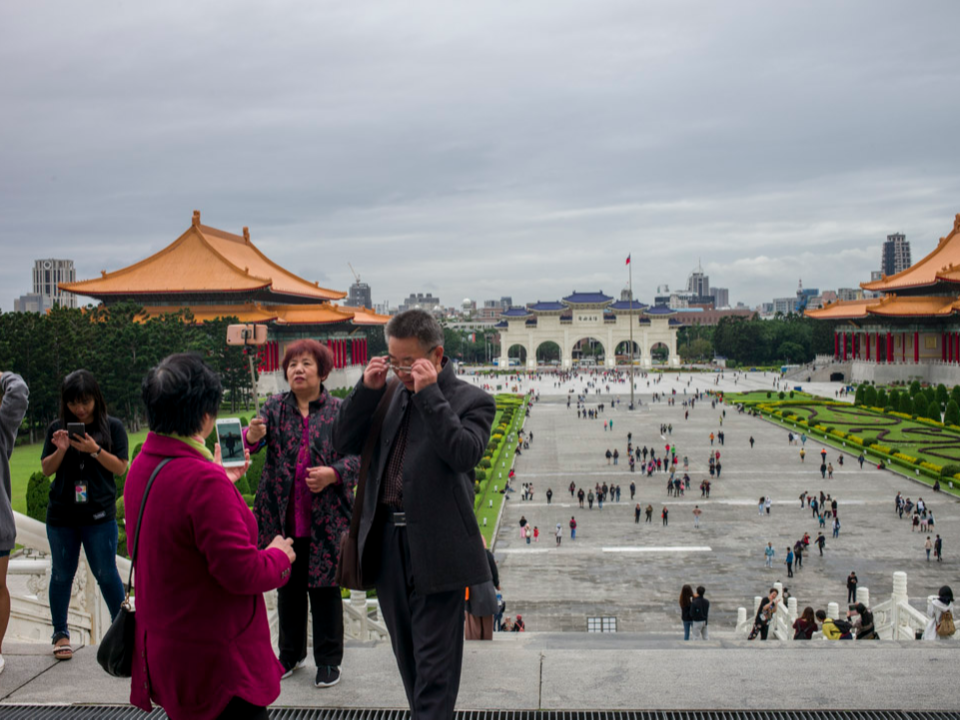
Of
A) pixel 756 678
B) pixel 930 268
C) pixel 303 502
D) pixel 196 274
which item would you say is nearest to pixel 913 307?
pixel 930 268

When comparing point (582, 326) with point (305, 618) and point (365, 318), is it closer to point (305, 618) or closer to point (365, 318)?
point (365, 318)

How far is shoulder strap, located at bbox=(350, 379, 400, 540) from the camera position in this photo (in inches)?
158

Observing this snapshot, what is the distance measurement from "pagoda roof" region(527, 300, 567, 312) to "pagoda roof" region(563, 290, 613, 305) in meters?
1.00

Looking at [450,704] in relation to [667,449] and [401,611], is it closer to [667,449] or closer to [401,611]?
[401,611]

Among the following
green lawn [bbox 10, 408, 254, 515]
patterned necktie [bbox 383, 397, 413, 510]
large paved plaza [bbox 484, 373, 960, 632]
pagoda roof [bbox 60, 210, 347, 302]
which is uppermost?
pagoda roof [bbox 60, 210, 347, 302]

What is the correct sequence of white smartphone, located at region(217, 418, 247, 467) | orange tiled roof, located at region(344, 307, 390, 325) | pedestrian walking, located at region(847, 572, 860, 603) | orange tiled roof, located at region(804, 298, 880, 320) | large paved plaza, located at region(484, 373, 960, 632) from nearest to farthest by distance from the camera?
white smartphone, located at region(217, 418, 247, 467)
pedestrian walking, located at region(847, 572, 860, 603)
large paved plaza, located at region(484, 373, 960, 632)
orange tiled roof, located at region(804, 298, 880, 320)
orange tiled roof, located at region(344, 307, 390, 325)

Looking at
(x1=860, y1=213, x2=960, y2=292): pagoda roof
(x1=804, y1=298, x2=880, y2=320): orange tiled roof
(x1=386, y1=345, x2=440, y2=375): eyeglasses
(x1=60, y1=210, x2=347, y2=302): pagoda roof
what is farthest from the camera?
(x1=804, y1=298, x2=880, y2=320): orange tiled roof

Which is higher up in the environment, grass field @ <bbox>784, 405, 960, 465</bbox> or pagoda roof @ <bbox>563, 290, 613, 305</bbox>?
→ pagoda roof @ <bbox>563, 290, 613, 305</bbox>

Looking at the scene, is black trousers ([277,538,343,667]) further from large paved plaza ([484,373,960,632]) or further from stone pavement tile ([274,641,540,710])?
large paved plaza ([484,373,960,632])

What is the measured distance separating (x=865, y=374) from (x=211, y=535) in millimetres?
66037

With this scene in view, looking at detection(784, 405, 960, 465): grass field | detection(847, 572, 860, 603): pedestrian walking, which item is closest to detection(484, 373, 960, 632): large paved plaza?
detection(847, 572, 860, 603): pedestrian walking

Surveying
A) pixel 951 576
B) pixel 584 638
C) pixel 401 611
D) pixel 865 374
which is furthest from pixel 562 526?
pixel 865 374

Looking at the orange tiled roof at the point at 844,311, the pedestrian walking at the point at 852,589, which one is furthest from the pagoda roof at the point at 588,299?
the pedestrian walking at the point at 852,589

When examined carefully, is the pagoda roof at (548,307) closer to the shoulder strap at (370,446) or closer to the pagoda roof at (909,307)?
the pagoda roof at (909,307)
